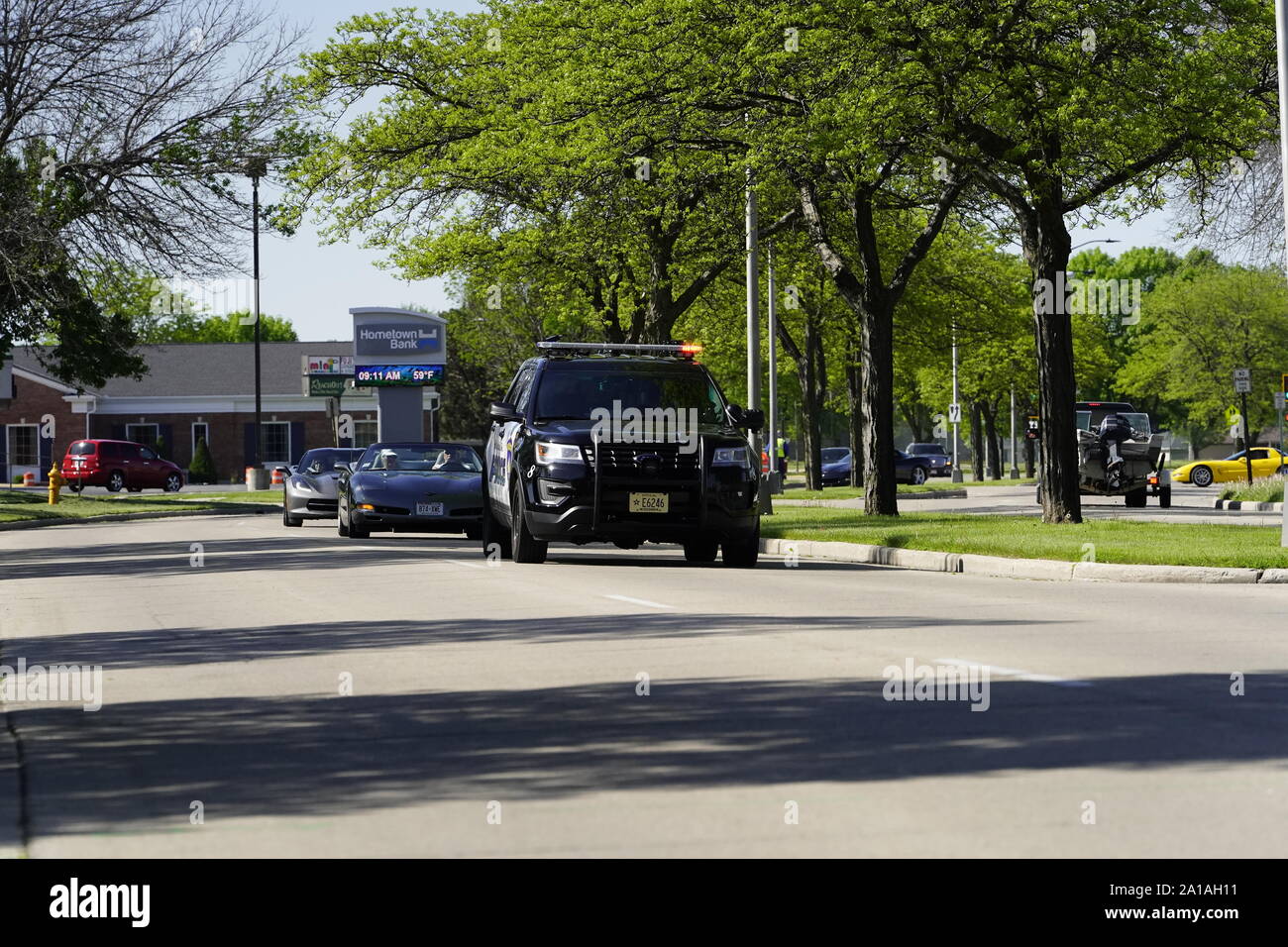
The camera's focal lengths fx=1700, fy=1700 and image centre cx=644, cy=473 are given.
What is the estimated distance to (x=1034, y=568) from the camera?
58.7ft

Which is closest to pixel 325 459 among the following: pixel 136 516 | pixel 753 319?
pixel 753 319

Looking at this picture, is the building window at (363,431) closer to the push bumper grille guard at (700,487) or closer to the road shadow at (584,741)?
the push bumper grille guard at (700,487)

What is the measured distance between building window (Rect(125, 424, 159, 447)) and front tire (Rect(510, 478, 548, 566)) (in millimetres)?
63317

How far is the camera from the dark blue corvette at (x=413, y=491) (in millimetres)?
24328

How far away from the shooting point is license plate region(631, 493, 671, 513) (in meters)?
17.8

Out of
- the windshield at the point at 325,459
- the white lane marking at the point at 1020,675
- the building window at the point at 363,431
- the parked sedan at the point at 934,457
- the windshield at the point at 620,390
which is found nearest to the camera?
the white lane marking at the point at 1020,675

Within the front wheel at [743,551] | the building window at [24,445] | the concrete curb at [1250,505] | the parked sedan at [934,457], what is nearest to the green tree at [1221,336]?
the parked sedan at [934,457]

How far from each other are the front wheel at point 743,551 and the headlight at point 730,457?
2.57 feet

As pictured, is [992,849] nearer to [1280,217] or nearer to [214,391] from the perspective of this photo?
[1280,217]

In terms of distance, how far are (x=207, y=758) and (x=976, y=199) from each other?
2545 cm

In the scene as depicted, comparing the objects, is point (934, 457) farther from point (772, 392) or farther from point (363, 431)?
point (772, 392)

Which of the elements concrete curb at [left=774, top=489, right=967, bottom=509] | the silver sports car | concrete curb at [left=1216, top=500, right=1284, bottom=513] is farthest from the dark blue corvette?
concrete curb at [left=1216, top=500, right=1284, bottom=513]

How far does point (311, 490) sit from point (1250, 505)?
1902 cm

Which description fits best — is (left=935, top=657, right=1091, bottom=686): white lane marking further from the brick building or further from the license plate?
the brick building
